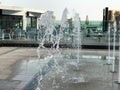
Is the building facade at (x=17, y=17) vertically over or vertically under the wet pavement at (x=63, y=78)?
over

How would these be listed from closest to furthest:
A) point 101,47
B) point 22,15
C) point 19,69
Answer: point 19,69 → point 101,47 → point 22,15

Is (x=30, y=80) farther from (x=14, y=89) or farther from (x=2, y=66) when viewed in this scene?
(x=2, y=66)

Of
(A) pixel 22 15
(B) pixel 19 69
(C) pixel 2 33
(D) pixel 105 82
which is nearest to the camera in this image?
(D) pixel 105 82

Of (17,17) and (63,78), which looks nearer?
(63,78)

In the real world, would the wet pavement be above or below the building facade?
below

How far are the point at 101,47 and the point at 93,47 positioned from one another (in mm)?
453

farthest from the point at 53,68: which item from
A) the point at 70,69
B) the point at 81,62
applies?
the point at 81,62

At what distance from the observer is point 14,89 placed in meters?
7.41

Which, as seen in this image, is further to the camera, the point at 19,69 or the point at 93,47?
the point at 93,47

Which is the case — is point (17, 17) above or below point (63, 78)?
above

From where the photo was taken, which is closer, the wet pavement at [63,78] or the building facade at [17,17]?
the wet pavement at [63,78]

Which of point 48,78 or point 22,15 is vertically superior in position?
point 22,15

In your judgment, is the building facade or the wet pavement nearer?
the wet pavement

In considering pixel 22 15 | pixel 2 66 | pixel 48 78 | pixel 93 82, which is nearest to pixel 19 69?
pixel 2 66
